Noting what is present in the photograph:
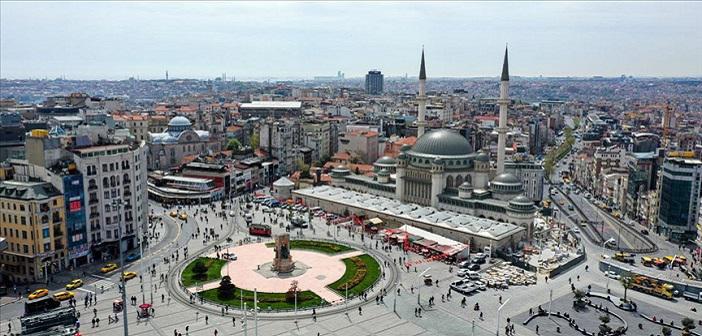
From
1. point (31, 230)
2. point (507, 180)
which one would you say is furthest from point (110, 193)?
point (507, 180)

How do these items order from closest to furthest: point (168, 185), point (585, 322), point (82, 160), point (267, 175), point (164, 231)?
1. point (585, 322)
2. point (82, 160)
3. point (164, 231)
4. point (168, 185)
5. point (267, 175)

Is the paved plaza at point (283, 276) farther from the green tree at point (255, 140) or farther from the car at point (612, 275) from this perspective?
the green tree at point (255, 140)

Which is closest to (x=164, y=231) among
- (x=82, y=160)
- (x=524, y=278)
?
(x=82, y=160)

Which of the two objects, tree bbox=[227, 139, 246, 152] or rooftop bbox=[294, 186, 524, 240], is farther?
tree bbox=[227, 139, 246, 152]

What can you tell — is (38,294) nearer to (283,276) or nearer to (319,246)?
(283,276)

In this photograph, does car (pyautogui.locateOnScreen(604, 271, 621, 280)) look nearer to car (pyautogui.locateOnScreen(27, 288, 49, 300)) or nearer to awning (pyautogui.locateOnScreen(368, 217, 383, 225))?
awning (pyautogui.locateOnScreen(368, 217, 383, 225))

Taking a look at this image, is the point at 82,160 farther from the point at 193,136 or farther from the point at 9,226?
the point at 193,136

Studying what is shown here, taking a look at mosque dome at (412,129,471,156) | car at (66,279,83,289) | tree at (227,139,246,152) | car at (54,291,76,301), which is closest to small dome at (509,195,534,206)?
mosque dome at (412,129,471,156)
